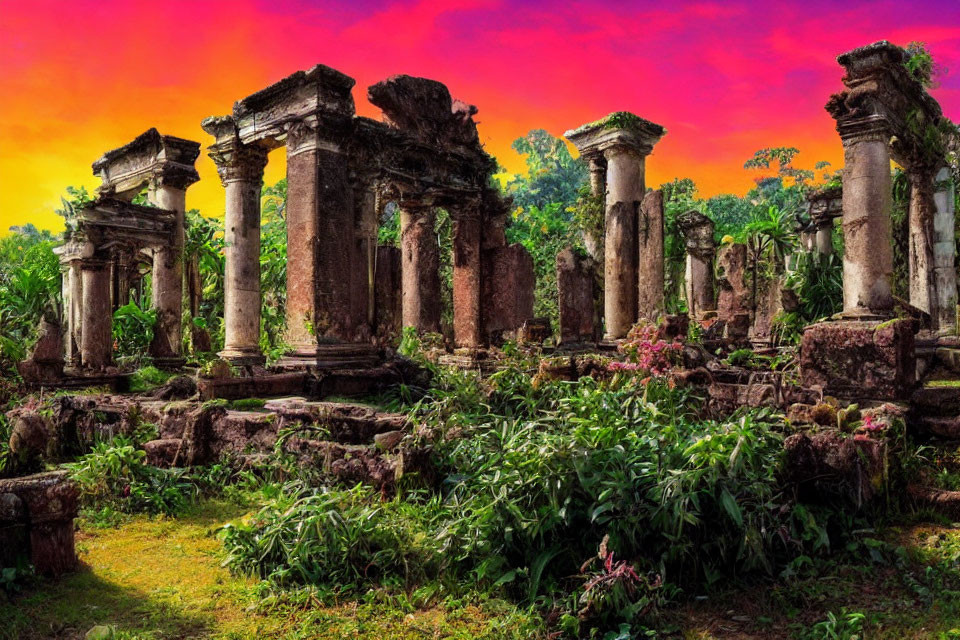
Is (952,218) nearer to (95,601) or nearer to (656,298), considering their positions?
(656,298)

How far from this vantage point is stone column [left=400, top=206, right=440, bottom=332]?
459 inches

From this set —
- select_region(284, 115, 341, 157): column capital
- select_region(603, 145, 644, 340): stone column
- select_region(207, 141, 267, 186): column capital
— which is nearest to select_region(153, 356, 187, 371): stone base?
select_region(207, 141, 267, 186): column capital

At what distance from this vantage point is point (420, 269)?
1171 centimetres

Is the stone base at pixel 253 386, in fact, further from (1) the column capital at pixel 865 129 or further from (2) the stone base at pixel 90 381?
(1) the column capital at pixel 865 129

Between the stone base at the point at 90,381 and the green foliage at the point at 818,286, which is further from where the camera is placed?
the green foliage at the point at 818,286

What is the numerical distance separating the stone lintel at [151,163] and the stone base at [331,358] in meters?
6.60

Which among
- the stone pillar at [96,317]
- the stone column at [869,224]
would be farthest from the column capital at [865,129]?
the stone pillar at [96,317]

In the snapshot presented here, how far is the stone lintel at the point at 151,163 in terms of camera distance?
541 inches

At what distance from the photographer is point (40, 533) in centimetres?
404

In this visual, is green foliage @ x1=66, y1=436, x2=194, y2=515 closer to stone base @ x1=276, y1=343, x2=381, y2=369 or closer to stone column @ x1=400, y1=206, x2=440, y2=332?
stone base @ x1=276, y1=343, x2=381, y2=369

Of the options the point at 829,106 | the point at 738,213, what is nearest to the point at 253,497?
the point at 829,106

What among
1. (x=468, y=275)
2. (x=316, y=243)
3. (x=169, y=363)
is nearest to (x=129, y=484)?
(x=316, y=243)

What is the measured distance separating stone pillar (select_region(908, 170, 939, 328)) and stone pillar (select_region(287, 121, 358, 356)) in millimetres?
10498

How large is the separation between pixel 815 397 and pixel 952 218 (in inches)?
371
